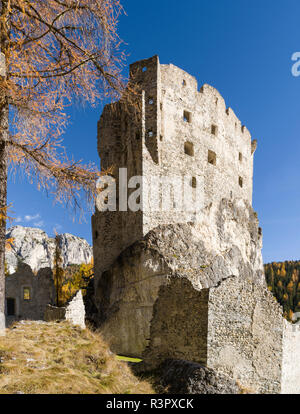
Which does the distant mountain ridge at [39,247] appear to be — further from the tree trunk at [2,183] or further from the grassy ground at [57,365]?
the tree trunk at [2,183]

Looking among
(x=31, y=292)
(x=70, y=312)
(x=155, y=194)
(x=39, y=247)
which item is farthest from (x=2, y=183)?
(x=39, y=247)

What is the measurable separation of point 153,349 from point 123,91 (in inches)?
343

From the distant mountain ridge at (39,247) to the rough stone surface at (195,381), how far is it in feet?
237

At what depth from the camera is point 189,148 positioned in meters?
20.9

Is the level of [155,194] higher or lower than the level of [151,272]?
higher

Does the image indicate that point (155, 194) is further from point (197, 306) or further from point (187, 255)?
point (197, 306)

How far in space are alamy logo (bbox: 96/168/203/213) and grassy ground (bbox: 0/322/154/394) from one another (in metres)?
10.2

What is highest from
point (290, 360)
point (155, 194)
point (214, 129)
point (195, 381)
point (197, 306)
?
point (214, 129)

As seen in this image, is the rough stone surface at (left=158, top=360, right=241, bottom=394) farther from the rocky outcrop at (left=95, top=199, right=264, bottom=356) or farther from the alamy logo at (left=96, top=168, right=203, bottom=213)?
the alamy logo at (left=96, top=168, right=203, bottom=213)

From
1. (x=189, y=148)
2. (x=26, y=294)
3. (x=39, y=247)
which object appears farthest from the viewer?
(x=39, y=247)

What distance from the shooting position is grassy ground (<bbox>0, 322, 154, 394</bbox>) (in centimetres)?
452

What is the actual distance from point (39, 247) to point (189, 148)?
8423cm

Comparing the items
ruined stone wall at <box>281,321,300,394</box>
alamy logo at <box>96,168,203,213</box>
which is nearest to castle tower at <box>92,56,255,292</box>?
alamy logo at <box>96,168,203,213</box>
